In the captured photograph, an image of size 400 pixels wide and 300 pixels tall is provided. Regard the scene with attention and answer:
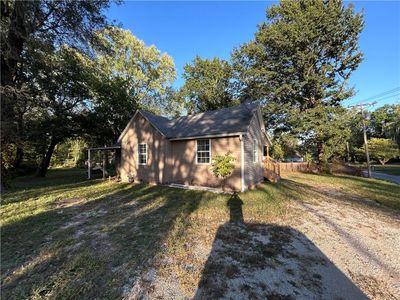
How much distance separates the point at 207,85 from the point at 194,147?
21.7 metres

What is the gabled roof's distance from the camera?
11.5 metres

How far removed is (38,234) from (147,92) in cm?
3000

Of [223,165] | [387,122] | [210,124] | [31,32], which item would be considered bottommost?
[223,165]

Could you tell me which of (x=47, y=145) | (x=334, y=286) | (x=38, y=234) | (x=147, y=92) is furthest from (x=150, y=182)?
(x=147, y=92)

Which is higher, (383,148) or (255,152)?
(383,148)

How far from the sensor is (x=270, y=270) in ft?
12.8

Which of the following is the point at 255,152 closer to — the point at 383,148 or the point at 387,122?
the point at 383,148

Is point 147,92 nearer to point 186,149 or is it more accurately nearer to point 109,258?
point 186,149

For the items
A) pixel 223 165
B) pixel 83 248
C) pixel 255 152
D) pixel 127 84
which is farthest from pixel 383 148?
pixel 83 248

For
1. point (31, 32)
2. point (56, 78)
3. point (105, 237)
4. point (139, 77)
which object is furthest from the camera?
point (139, 77)

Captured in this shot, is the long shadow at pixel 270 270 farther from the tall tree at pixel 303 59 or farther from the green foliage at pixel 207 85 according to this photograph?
the green foliage at pixel 207 85

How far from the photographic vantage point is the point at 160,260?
4.21 m

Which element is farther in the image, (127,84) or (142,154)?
(127,84)

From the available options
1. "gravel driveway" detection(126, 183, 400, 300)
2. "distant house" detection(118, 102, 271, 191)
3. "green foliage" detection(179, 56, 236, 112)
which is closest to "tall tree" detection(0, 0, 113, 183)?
"distant house" detection(118, 102, 271, 191)
